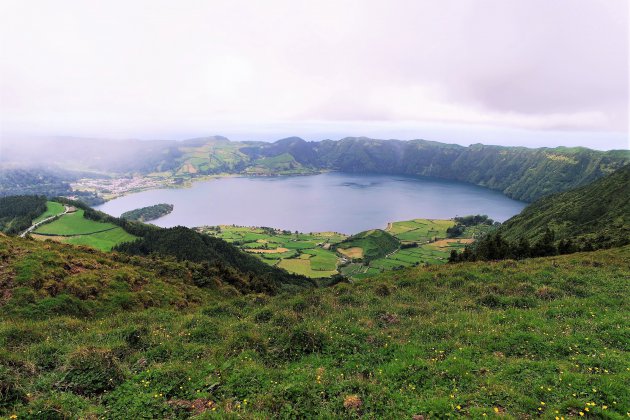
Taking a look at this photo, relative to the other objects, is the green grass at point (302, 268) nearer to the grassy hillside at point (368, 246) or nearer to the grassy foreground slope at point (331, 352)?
the grassy hillside at point (368, 246)

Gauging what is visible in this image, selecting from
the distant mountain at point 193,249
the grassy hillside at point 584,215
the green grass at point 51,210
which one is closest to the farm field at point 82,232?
the distant mountain at point 193,249

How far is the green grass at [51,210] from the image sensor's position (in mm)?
129650

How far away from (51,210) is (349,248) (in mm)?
131982

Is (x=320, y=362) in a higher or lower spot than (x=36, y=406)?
lower

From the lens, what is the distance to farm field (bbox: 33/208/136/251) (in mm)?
102450

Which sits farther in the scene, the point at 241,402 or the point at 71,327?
Result: the point at 71,327

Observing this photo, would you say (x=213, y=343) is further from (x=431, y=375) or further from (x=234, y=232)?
(x=234, y=232)

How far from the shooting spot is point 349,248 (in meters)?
148

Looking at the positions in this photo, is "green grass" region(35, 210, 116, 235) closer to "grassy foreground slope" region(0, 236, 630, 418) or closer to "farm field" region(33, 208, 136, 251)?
"farm field" region(33, 208, 136, 251)

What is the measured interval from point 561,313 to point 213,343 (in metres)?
17.2

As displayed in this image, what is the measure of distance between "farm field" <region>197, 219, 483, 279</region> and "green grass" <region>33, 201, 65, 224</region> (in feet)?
220

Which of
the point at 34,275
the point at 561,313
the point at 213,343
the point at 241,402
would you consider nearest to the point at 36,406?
the point at 241,402

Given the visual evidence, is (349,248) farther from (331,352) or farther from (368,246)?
(331,352)

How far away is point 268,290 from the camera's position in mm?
42656
